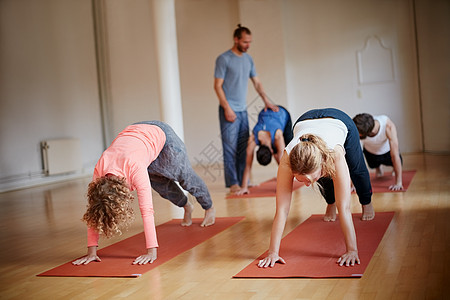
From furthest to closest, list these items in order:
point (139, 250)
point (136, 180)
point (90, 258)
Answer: point (139, 250)
point (90, 258)
point (136, 180)

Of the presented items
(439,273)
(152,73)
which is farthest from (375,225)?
(152,73)

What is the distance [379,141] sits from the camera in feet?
16.4

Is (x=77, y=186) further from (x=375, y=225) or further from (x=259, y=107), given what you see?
(x=375, y=225)

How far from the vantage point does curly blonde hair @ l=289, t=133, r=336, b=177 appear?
234cm

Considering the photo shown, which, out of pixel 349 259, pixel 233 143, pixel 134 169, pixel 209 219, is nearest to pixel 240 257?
pixel 349 259

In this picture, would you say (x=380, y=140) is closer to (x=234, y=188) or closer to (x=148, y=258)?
(x=234, y=188)

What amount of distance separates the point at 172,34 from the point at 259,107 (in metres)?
3.31

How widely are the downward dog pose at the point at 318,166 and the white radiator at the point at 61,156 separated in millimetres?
6416

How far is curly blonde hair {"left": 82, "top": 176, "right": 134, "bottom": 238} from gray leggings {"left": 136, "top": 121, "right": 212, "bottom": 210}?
0.75 meters

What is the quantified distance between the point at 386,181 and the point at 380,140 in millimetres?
516

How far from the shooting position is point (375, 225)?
3.36 meters

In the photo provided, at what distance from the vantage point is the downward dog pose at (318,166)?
2.37 m

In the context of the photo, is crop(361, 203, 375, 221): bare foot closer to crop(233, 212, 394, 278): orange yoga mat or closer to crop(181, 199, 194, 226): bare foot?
crop(233, 212, 394, 278): orange yoga mat

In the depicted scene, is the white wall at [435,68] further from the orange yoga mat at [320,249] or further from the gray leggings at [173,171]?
the gray leggings at [173,171]
